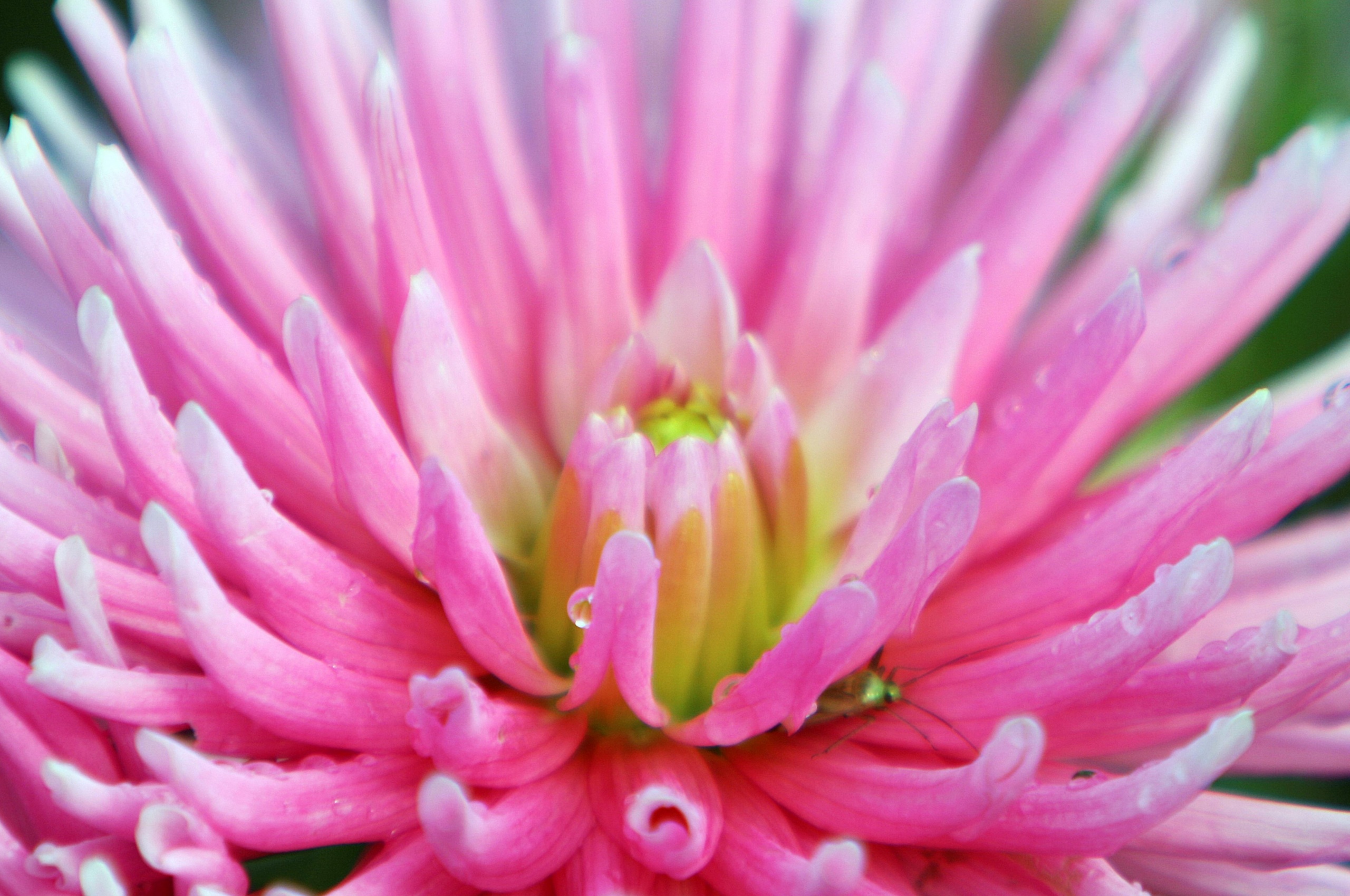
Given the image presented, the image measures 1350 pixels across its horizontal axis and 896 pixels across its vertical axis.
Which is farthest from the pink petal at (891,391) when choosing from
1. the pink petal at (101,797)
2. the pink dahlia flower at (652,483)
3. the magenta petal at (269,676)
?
the pink petal at (101,797)

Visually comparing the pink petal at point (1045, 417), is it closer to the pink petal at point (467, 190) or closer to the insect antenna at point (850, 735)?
the insect antenna at point (850, 735)

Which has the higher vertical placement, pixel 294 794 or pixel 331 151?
pixel 331 151

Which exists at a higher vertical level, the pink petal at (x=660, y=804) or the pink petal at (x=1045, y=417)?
the pink petal at (x=1045, y=417)

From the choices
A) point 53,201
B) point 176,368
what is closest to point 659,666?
point 176,368

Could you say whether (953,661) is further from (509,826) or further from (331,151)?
(331,151)

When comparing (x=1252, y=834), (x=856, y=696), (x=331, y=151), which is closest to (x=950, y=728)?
(x=856, y=696)

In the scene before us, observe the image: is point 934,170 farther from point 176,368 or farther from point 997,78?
point 176,368
